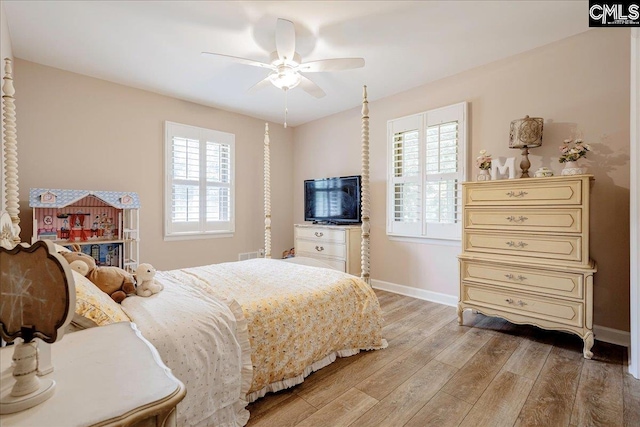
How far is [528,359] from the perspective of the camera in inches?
87.6

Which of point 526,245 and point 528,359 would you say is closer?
point 528,359

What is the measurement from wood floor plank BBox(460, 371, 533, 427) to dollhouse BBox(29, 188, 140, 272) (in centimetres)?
364

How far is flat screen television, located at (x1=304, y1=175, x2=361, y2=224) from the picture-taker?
4230 mm

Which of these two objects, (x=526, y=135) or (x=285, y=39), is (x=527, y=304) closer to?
(x=526, y=135)

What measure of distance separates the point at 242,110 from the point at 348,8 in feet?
8.99

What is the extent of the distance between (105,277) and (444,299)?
11.0ft

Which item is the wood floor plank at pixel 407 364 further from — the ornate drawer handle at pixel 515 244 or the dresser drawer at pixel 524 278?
the ornate drawer handle at pixel 515 244

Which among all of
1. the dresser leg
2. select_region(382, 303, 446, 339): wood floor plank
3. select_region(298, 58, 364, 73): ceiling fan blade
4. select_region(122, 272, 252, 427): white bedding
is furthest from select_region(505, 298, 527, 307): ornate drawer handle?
select_region(298, 58, 364, 73): ceiling fan blade

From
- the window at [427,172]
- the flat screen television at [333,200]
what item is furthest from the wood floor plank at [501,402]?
the flat screen television at [333,200]

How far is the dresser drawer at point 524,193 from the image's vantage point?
2287mm

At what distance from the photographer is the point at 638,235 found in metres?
1.96

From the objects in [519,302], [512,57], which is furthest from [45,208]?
[512,57]

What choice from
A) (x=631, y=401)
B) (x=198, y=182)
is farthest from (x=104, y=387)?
(x=198, y=182)

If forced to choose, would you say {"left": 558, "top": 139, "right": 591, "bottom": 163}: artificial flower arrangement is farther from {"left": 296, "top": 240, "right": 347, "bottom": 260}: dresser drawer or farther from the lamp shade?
{"left": 296, "top": 240, "right": 347, "bottom": 260}: dresser drawer
